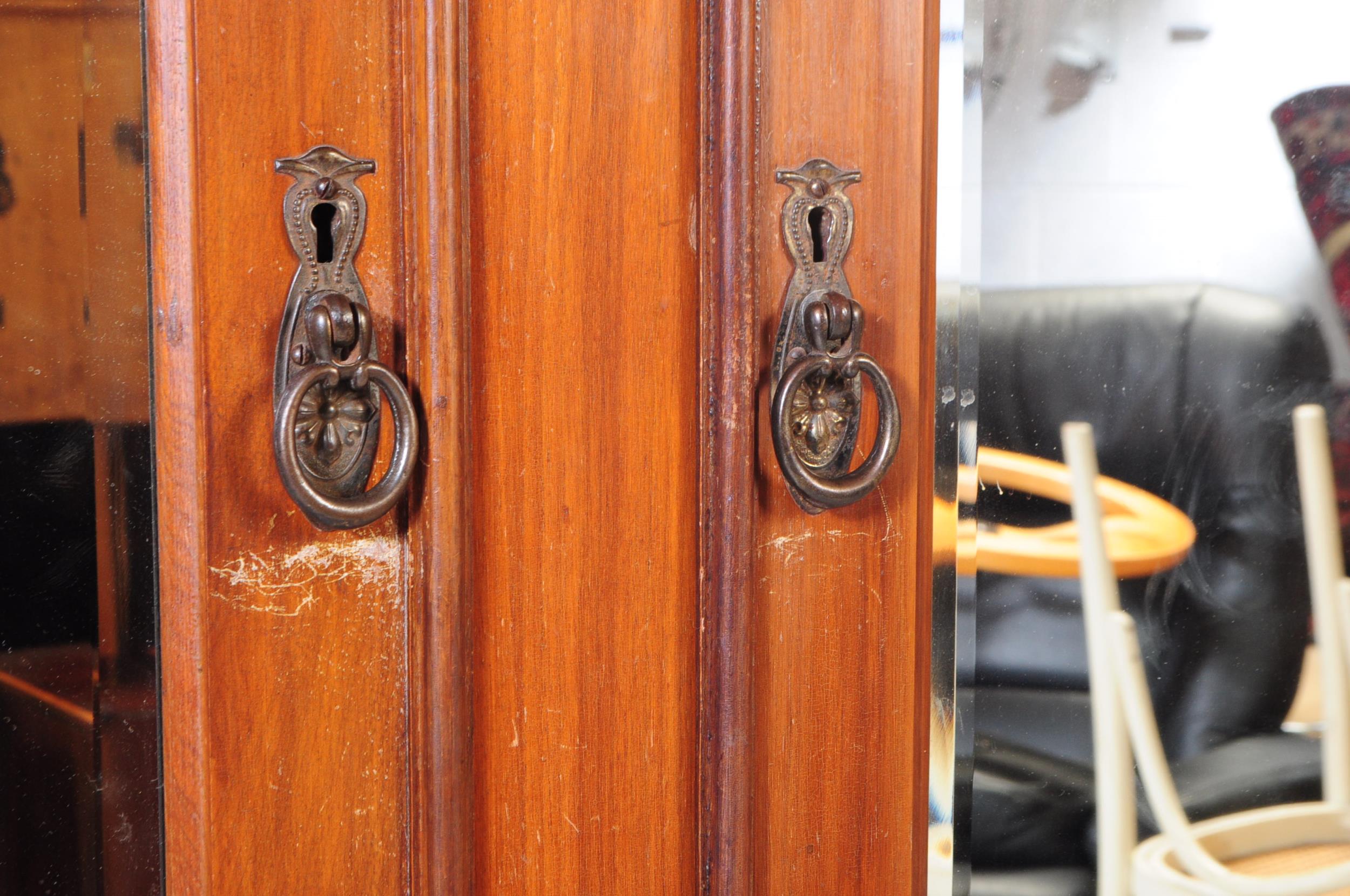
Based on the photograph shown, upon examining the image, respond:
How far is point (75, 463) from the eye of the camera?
15.4 inches

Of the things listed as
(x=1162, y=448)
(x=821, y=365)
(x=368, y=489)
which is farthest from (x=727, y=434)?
(x=1162, y=448)

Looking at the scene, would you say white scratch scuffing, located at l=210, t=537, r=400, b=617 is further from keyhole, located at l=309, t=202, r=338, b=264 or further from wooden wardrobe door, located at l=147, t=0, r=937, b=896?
keyhole, located at l=309, t=202, r=338, b=264

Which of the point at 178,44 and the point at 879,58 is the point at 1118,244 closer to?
the point at 879,58

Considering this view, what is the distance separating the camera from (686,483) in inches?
19.8

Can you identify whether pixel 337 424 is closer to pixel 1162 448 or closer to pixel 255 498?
pixel 255 498

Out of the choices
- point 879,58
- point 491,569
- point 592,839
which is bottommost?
point 592,839

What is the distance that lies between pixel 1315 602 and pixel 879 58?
402 mm

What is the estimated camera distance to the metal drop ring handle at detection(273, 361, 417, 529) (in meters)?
0.39

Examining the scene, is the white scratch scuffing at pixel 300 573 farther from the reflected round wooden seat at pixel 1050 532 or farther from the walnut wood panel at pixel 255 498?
the reflected round wooden seat at pixel 1050 532

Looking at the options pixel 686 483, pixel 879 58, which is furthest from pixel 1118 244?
pixel 686 483

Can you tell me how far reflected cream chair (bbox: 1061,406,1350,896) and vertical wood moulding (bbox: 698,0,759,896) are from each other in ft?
0.68

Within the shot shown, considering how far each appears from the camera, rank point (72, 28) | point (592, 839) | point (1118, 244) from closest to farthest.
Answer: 1. point (72, 28)
2. point (592, 839)
3. point (1118, 244)

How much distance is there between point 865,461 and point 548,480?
0.15 metres

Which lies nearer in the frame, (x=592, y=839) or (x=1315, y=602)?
(x=592, y=839)
